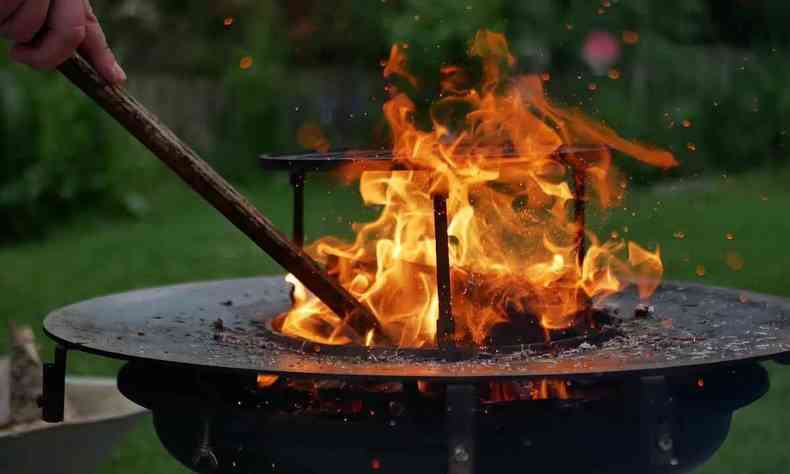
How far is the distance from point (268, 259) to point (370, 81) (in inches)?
159

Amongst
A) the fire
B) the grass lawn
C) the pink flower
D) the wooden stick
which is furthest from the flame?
the pink flower

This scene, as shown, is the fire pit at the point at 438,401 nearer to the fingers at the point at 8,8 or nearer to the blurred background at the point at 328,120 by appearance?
the fingers at the point at 8,8

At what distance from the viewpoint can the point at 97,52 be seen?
6.98 feet

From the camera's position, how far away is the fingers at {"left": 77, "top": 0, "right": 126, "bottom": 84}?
2121 millimetres

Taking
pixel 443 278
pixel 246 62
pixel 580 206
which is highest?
pixel 246 62

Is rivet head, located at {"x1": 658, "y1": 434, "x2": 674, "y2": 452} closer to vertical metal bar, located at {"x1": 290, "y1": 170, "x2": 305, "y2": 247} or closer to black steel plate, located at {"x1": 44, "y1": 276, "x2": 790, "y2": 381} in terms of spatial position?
black steel plate, located at {"x1": 44, "y1": 276, "x2": 790, "y2": 381}

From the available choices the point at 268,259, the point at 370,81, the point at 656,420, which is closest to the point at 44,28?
the point at 656,420

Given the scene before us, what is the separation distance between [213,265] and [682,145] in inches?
183

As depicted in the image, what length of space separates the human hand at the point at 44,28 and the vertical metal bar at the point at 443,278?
740 mm

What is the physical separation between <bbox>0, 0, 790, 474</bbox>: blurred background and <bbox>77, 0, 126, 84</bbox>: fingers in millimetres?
3218

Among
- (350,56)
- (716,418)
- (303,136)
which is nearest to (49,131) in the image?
(303,136)

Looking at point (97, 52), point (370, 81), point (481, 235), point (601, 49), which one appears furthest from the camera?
point (370, 81)

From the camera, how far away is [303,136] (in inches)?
436

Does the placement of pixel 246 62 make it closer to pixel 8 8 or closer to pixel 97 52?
pixel 97 52
